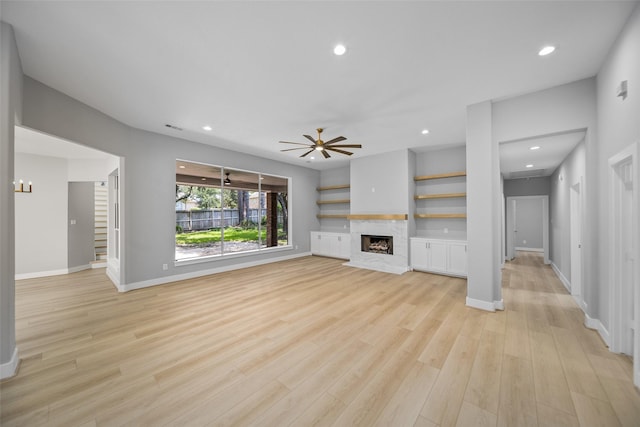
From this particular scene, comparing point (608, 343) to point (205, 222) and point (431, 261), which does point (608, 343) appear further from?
point (205, 222)

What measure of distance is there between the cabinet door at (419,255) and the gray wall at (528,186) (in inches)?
173

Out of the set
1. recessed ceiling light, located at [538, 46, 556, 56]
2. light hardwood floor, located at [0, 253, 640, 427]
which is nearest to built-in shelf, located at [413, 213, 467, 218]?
light hardwood floor, located at [0, 253, 640, 427]

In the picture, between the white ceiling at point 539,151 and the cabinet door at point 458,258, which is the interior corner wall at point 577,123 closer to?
the white ceiling at point 539,151

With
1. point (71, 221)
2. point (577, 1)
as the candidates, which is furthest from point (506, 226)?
point (71, 221)

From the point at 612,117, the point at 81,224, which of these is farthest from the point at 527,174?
the point at 81,224

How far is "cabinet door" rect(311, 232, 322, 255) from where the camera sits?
7.72m

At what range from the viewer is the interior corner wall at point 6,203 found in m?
1.88

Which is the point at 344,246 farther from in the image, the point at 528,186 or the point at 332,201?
the point at 528,186

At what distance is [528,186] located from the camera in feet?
23.8

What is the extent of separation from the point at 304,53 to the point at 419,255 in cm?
487

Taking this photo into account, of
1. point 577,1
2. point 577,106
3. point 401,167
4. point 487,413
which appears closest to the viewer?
point 487,413

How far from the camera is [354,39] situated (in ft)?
7.02

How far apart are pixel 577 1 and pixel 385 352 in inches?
131

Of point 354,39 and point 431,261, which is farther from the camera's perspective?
point 431,261
